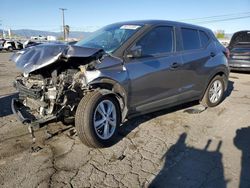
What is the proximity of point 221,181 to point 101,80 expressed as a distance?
199 centimetres

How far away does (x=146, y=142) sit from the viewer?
4.37m

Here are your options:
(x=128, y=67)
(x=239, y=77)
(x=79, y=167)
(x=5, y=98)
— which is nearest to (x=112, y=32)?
(x=128, y=67)

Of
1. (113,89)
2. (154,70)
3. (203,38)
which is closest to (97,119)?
(113,89)

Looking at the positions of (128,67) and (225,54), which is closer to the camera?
(128,67)

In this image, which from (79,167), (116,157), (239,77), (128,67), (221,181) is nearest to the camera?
(221,181)

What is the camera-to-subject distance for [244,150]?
13.6ft

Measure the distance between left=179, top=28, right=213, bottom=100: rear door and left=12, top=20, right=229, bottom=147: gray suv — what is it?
0.09ft

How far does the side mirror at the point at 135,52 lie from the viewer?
4.25m

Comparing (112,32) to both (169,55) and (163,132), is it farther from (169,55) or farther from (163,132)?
(163,132)

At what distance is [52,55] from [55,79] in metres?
0.34

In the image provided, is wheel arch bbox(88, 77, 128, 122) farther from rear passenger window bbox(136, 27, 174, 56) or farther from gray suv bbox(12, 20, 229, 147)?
rear passenger window bbox(136, 27, 174, 56)

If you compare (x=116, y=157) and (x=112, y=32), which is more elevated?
(x=112, y=32)

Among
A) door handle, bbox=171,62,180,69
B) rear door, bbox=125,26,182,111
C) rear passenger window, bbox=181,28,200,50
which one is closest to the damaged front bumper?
rear door, bbox=125,26,182,111

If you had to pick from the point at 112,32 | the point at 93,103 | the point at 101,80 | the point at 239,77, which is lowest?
the point at 239,77
